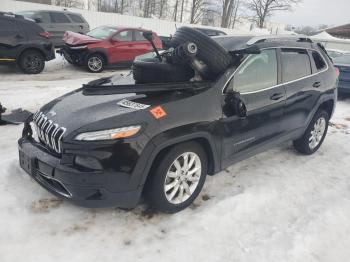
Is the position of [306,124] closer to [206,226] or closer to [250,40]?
[250,40]

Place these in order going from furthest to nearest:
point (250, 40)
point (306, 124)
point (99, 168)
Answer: point (306, 124)
point (250, 40)
point (99, 168)

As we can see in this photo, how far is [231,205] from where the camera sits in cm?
360

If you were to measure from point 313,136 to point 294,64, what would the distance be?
127 centimetres

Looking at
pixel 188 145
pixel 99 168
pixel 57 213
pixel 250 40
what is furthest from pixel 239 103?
pixel 57 213

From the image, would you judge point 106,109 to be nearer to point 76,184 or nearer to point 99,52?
point 76,184

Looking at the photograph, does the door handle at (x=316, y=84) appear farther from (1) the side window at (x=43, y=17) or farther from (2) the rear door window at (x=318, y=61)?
(1) the side window at (x=43, y=17)

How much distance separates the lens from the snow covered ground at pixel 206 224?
2836 mm

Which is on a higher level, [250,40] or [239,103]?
[250,40]

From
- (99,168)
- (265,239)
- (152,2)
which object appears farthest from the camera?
(152,2)

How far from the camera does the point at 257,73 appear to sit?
3904 mm

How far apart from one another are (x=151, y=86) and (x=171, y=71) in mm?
292

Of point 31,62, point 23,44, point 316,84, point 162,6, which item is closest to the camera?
point 316,84

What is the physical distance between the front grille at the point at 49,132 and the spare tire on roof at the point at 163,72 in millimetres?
1058

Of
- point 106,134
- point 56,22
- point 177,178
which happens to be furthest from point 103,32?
point 106,134
